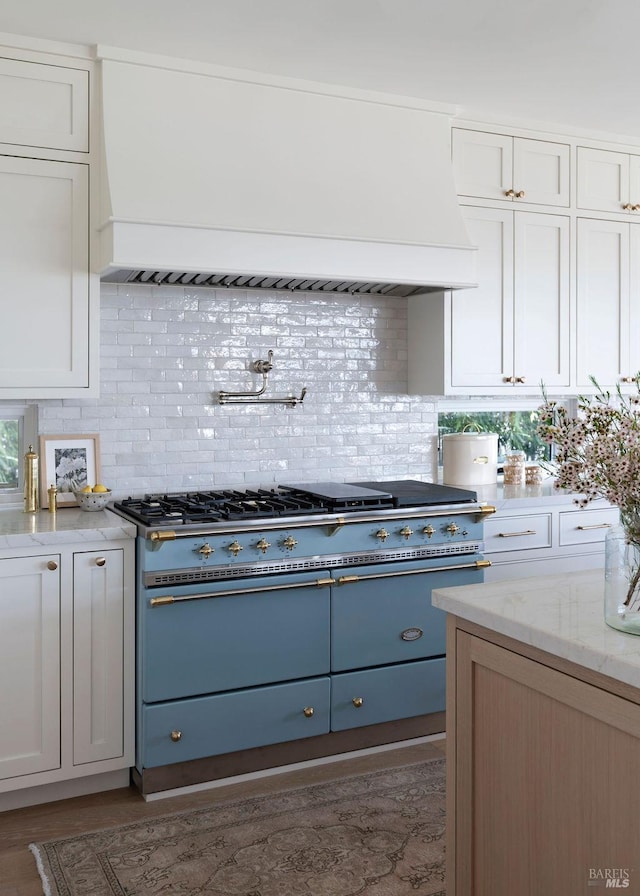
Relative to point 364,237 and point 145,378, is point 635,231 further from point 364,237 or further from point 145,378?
point 145,378

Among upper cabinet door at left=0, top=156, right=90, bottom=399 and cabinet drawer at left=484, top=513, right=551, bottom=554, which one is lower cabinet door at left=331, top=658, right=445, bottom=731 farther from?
upper cabinet door at left=0, top=156, right=90, bottom=399

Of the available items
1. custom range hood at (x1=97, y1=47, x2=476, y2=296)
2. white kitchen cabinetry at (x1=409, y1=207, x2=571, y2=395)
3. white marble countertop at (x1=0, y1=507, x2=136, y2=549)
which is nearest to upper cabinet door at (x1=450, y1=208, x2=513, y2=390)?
white kitchen cabinetry at (x1=409, y1=207, x2=571, y2=395)

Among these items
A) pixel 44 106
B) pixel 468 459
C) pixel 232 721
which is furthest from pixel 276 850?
pixel 44 106

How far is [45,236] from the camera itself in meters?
3.27

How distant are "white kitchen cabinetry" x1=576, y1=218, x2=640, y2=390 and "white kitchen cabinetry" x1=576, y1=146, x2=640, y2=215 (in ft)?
0.29

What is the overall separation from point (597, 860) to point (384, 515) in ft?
6.35

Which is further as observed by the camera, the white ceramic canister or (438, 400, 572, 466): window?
(438, 400, 572, 466): window

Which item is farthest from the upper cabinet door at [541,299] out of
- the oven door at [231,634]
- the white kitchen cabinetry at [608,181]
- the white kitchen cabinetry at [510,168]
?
the oven door at [231,634]

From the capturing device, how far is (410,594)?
3.55 meters

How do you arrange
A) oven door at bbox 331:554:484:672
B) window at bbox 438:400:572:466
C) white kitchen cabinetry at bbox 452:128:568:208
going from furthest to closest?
window at bbox 438:400:572:466 < white kitchen cabinetry at bbox 452:128:568:208 < oven door at bbox 331:554:484:672

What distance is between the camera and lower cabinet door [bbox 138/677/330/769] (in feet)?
10.2

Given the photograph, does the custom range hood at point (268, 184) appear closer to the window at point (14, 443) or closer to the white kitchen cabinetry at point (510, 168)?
the white kitchen cabinetry at point (510, 168)

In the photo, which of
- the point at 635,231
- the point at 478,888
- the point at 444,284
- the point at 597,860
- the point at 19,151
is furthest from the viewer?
the point at 635,231

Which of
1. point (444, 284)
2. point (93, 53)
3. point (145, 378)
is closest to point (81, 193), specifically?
point (93, 53)
